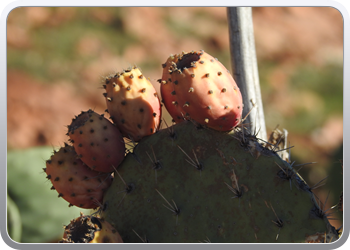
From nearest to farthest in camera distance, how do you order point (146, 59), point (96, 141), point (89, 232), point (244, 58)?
point (89, 232), point (96, 141), point (244, 58), point (146, 59)

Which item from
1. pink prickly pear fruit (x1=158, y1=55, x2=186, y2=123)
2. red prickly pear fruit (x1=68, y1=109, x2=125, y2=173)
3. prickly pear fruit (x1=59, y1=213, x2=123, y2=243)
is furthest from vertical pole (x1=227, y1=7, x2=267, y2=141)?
prickly pear fruit (x1=59, y1=213, x2=123, y2=243)

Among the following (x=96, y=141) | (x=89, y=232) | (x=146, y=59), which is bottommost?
(x=146, y=59)

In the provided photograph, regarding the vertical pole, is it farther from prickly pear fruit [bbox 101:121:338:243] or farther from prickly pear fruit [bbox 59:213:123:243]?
prickly pear fruit [bbox 59:213:123:243]

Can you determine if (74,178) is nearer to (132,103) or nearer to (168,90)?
(132,103)

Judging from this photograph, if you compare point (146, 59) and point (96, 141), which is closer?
point (96, 141)

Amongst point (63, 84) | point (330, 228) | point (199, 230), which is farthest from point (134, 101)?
point (63, 84)

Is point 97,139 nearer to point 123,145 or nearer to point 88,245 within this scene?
point 123,145

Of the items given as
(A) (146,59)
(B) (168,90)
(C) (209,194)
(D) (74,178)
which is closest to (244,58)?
(B) (168,90)

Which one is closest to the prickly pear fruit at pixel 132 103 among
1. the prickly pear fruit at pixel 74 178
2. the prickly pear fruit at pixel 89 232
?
the prickly pear fruit at pixel 74 178
